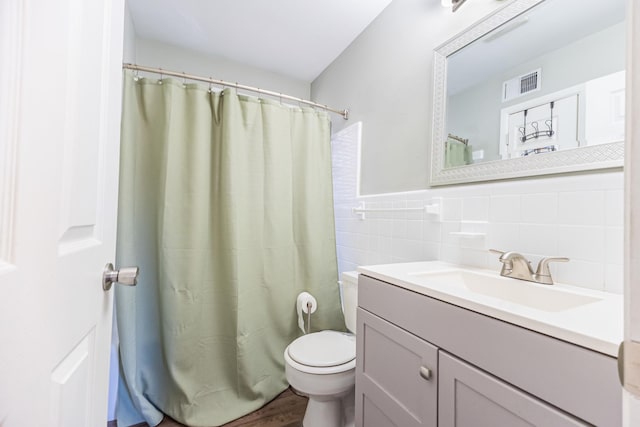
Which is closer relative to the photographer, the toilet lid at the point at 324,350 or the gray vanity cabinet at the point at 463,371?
the gray vanity cabinet at the point at 463,371

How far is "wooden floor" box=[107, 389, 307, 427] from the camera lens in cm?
140

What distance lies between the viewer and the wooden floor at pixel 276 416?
4.60 ft

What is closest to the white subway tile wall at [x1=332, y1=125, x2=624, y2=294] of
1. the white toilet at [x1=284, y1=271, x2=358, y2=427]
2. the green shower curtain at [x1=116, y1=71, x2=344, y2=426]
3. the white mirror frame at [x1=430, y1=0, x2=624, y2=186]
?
the white mirror frame at [x1=430, y1=0, x2=624, y2=186]

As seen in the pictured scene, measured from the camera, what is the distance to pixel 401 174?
4.79 ft

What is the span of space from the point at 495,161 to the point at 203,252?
1.50m

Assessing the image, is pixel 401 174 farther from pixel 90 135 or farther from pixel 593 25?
pixel 90 135

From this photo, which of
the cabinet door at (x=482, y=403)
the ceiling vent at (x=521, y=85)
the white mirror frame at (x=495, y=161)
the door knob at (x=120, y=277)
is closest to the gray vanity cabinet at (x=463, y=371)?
the cabinet door at (x=482, y=403)

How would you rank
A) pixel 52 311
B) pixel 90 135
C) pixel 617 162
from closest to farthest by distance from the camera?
1. pixel 52 311
2. pixel 90 135
3. pixel 617 162

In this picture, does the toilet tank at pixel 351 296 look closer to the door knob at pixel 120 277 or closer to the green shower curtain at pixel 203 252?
the green shower curtain at pixel 203 252

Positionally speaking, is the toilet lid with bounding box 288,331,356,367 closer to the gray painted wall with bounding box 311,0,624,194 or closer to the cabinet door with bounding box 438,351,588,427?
the cabinet door with bounding box 438,351,588,427

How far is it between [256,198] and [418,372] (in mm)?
1229

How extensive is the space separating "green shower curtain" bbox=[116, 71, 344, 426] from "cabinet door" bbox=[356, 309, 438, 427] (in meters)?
0.80

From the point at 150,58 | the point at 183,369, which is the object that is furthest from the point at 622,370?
the point at 150,58

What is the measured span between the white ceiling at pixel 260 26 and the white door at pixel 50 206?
1328 millimetres
